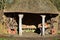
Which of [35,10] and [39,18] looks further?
[39,18]

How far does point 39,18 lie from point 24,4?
9.00 ft

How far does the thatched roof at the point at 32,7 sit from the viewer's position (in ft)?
87.3

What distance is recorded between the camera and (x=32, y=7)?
27297mm

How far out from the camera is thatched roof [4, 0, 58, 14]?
26600 mm

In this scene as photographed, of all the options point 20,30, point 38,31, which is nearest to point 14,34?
point 20,30

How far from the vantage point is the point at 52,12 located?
2658cm

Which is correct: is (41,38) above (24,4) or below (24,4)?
below

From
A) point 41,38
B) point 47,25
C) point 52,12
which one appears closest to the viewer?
point 41,38

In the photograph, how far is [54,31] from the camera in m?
28.0

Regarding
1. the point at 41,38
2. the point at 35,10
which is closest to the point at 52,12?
the point at 35,10

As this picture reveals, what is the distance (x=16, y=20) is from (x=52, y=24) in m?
3.90

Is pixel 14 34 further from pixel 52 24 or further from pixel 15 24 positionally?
pixel 52 24

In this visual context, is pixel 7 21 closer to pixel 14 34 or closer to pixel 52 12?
pixel 14 34

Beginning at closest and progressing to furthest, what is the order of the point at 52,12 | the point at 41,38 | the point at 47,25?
the point at 41,38, the point at 52,12, the point at 47,25
